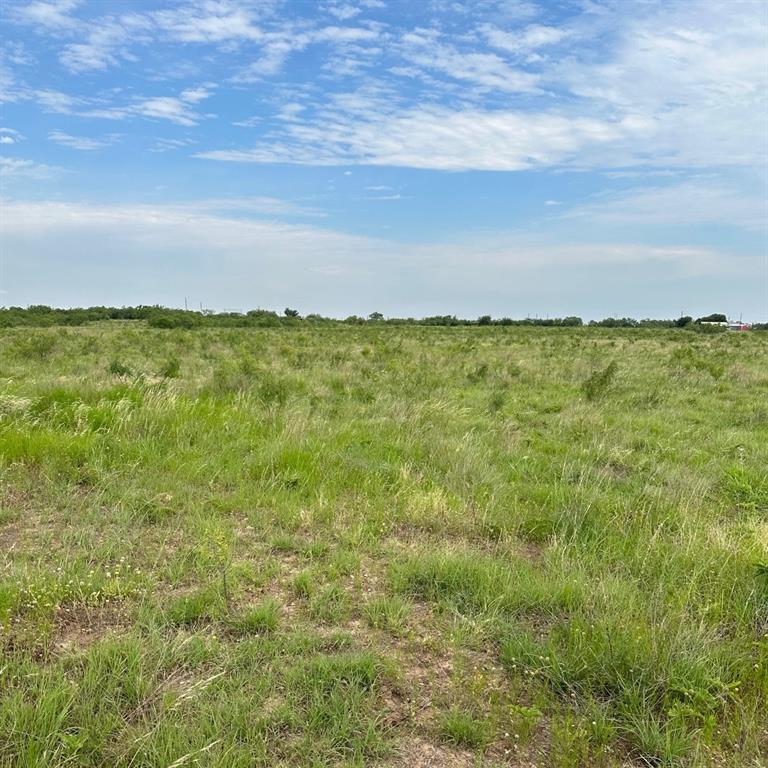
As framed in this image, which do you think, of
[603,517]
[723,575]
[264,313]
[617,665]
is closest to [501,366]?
[603,517]

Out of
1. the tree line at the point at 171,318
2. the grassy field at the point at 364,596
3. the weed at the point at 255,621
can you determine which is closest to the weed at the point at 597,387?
the grassy field at the point at 364,596

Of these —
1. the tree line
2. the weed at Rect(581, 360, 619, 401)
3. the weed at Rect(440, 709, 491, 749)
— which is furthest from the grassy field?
the tree line

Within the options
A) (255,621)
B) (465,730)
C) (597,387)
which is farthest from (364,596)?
(597,387)

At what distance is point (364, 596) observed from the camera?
3.19 m

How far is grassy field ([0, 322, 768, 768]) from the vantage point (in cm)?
219

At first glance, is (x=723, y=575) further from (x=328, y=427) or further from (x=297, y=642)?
(x=328, y=427)

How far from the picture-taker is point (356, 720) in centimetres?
225

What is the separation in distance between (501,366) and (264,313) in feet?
167

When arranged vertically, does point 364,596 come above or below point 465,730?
above

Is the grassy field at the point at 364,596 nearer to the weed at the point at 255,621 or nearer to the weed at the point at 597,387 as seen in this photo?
the weed at the point at 255,621

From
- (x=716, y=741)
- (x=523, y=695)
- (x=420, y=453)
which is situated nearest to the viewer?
(x=716, y=741)

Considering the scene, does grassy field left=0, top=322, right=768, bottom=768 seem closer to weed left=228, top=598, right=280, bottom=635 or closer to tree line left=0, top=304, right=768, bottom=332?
weed left=228, top=598, right=280, bottom=635

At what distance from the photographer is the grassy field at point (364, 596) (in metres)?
2.19

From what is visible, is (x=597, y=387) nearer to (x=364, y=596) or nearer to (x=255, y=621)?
(x=364, y=596)
